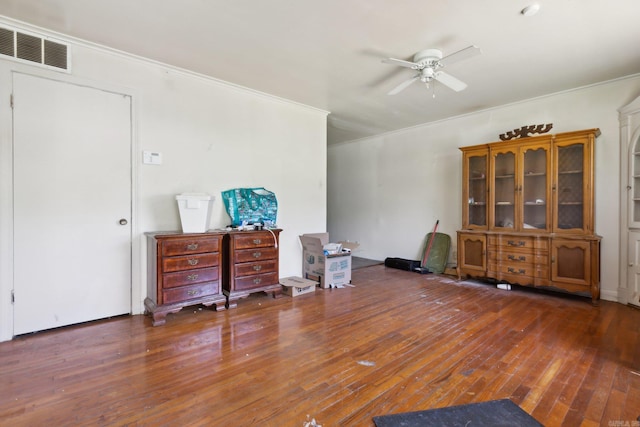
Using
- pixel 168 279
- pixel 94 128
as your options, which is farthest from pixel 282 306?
pixel 94 128

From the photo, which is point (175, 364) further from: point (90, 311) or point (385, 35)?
point (385, 35)

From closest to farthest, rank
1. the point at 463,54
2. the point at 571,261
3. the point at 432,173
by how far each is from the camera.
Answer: the point at 463,54, the point at 571,261, the point at 432,173

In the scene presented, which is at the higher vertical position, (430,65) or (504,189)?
(430,65)

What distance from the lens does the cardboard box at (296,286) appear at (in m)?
3.67

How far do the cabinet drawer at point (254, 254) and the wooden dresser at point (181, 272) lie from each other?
22cm

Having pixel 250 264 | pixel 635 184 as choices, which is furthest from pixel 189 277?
pixel 635 184

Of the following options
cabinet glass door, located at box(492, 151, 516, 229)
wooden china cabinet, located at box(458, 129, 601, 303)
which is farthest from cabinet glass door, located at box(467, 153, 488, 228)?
cabinet glass door, located at box(492, 151, 516, 229)

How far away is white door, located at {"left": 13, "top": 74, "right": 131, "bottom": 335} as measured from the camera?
2527 mm

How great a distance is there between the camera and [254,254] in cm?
342

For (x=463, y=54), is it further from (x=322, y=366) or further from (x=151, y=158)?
(x=151, y=158)

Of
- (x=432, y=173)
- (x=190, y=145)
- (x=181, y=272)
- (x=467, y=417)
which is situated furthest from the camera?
(x=432, y=173)

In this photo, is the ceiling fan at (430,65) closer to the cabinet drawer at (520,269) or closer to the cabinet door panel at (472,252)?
the cabinet door panel at (472,252)

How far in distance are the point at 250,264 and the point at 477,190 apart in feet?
11.5

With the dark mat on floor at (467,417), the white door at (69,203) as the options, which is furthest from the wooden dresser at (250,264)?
the dark mat on floor at (467,417)
